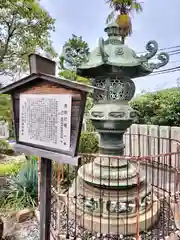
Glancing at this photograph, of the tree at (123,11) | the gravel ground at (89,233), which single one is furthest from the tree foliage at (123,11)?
the gravel ground at (89,233)

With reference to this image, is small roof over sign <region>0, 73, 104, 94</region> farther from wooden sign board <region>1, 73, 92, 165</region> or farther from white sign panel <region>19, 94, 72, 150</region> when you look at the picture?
white sign panel <region>19, 94, 72, 150</region>

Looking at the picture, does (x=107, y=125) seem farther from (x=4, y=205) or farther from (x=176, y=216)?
(x=4, y=205)

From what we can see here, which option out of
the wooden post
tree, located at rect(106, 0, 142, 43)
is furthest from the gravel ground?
tree, located at rect(106, 0, 142, 43)

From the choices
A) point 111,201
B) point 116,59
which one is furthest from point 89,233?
point 116,59

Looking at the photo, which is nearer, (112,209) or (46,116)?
(46,116)

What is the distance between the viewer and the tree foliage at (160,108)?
20.2ft

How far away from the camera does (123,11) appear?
421cm

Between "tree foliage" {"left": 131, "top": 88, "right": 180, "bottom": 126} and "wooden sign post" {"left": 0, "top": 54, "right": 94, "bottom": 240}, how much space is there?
438 cm

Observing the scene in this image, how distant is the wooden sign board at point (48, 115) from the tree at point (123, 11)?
8.52ft

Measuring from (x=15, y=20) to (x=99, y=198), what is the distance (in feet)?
19.5

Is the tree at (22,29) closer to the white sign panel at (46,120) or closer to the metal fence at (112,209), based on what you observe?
the metal fence at (112,209)

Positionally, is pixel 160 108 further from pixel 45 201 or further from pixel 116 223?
pixel 45 201

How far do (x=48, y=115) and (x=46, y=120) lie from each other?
0.05 meters

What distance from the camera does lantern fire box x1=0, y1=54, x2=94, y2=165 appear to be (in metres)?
1.66
